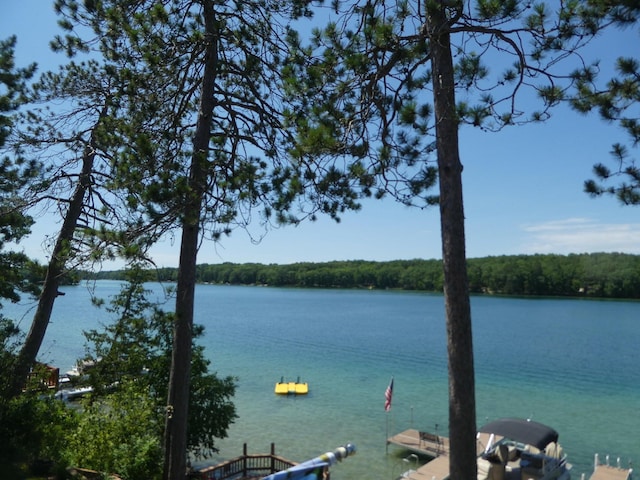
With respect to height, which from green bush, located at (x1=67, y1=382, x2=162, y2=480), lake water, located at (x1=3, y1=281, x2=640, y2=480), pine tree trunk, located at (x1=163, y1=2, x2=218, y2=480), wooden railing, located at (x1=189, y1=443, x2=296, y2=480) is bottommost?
lake water, located at (x1=3, y1=281, x2=640, y2=480)

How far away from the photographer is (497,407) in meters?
22.4

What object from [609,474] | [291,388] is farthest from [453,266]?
[291,388]

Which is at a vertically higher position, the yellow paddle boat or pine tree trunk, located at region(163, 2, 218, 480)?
pine tree trunk, located at region(163, 2, 218, 480)

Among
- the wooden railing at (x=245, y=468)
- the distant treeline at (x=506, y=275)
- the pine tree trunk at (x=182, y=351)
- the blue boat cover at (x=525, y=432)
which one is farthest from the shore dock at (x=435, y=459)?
the distant treeline at (x=506, y=275)

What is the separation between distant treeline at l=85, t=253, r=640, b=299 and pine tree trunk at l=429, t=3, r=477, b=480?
6823cm

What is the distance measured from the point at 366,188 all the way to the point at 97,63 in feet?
20.2

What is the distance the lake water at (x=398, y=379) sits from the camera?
17.6m

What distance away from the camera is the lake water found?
57.8 ft

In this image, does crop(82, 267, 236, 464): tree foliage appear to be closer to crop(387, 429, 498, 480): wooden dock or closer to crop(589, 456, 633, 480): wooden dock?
crop(387, 429, 498, 480): wooden dock

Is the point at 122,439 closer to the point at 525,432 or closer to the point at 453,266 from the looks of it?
the point at 453,266

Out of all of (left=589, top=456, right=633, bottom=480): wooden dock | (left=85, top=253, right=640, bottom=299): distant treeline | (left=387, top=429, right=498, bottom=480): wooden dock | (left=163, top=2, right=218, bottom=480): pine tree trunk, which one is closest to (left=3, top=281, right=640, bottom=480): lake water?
(left=387, top=429, right=498, bottom=480): wooden dock

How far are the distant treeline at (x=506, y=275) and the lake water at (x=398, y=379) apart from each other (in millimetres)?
26609

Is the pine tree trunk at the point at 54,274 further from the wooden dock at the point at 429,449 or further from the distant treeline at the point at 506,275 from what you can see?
the distant treeline at the point at 506,275

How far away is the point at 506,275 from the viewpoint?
327 feet
